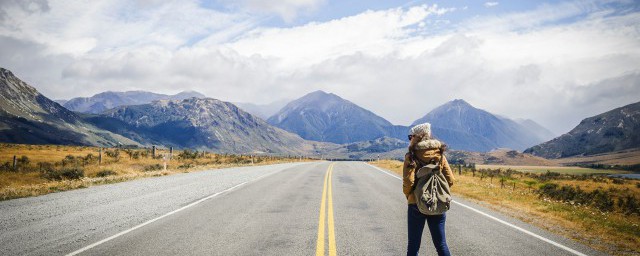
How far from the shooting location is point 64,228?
26.4 ft

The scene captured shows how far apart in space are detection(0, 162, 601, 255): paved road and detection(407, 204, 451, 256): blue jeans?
Answer: 130 centimetres

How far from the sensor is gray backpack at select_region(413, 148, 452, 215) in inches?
201

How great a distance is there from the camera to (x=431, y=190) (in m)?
5.16

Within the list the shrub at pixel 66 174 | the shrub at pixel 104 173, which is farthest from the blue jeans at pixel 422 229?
the shrub at pixel 104 173

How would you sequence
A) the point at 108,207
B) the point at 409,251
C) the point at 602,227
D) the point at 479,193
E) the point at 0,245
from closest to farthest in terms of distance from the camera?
the point at 409,251
the point at 0,245
the point at 602,227
the point at 108,207
the point at 479,193

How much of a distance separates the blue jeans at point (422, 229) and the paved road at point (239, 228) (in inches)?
51.0

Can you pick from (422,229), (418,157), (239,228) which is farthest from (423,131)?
(239,228)

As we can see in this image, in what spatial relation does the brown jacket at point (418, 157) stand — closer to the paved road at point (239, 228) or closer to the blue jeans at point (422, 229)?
the blue jeans at point (422, 229)

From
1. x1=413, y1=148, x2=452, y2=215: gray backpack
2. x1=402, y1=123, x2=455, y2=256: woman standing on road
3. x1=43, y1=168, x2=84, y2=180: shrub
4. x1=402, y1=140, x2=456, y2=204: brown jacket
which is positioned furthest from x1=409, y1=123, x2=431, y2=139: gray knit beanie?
x1=43, y1=168, x2=84, y2=180: shrub

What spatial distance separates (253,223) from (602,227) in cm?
849

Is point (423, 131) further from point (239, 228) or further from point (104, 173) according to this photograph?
point (104, 173)

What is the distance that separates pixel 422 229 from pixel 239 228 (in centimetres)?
426

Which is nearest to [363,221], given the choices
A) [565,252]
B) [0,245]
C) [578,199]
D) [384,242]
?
[384,242]

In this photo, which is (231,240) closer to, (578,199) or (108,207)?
(108,207)
